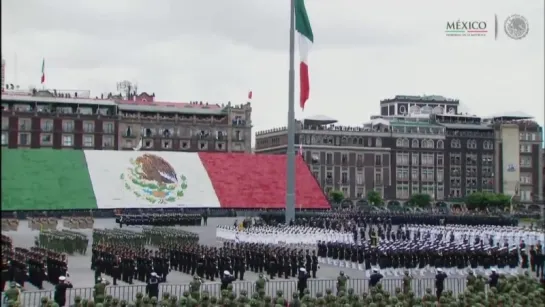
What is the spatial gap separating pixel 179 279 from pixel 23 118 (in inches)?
2016

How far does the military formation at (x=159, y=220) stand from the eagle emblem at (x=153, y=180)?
13.1 feet

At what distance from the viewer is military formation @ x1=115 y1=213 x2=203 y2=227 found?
43.1m

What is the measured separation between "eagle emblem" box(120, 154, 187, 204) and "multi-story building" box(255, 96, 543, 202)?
85.8 ft

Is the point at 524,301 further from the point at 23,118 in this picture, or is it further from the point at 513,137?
the point at 513,137

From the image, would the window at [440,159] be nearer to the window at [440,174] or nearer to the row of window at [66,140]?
the window at [440,174]

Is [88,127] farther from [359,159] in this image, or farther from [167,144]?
[359,159]

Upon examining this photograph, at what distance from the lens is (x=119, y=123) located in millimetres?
75000

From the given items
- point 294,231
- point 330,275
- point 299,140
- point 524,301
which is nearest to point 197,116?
point 299,140

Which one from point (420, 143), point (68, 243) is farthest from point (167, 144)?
point (68, 243)

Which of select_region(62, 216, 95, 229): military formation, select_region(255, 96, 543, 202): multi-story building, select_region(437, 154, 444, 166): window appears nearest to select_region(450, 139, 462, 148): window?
select_region(255, 96, 543, 202): multi-story building

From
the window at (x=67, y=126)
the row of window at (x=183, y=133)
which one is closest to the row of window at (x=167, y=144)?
the row of window at (x=183, y=133)

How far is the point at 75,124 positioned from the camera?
71688mm

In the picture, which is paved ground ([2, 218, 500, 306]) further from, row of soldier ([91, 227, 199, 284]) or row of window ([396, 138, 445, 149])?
row of window ([396, 138, 445, 149])

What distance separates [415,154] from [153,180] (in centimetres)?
3839
